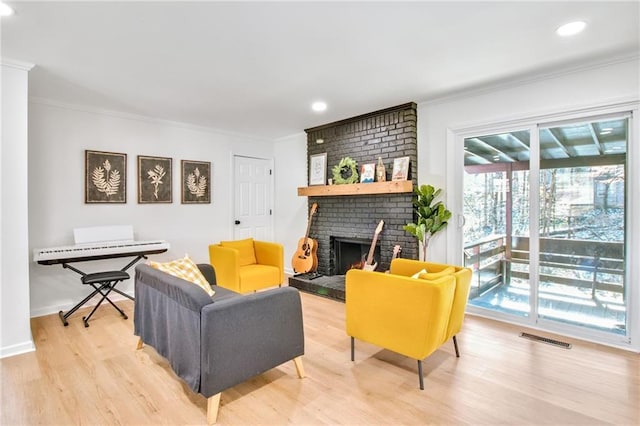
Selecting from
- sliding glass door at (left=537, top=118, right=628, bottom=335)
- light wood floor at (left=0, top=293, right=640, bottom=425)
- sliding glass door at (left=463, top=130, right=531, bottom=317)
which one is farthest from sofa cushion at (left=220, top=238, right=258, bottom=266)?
sliding glass door at (left=537, top=118, right=628, bottom=335)

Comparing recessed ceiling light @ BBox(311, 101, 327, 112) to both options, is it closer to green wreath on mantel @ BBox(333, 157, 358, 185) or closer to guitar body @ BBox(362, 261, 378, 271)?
green wreath on mantel @ BBox(333, 157, 358, 185)

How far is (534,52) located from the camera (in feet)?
8.93

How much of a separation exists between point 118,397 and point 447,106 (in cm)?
408

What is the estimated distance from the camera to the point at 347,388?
2258 mm

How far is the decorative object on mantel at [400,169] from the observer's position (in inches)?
162

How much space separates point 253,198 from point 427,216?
3.11 meters

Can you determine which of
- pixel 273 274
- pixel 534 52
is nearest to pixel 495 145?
pixel 534 52

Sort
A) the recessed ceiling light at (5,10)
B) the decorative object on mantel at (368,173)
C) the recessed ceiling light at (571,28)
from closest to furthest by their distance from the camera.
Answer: the recessed ceiling light at (5,10), the recessed ceiling light at (571,28), the decorative object on mantel at (368,173)

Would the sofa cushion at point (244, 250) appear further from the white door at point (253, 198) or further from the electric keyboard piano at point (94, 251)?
the white door at point (253, 198)

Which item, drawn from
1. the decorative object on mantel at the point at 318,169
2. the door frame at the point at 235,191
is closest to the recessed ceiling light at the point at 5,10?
the door frame at the point at 235,191

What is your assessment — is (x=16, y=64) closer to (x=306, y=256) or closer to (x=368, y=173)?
(x=368, y=173)

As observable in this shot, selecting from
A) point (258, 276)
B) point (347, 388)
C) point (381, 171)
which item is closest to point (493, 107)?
point (381, 171)

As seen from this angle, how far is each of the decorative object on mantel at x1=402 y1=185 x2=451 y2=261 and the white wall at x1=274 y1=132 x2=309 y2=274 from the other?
2.12 metres

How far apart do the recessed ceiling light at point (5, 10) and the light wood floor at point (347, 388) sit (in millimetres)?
2444
